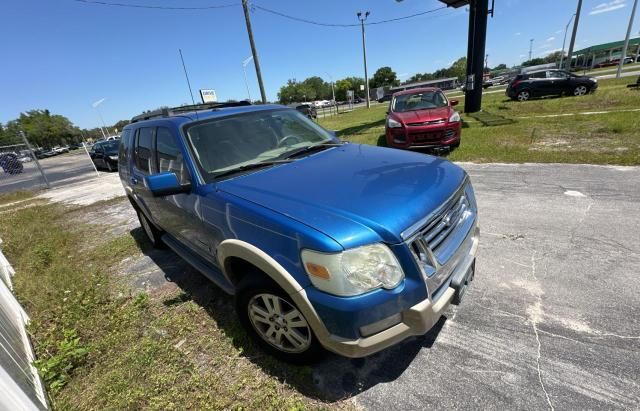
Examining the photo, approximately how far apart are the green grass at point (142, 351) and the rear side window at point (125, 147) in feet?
5.25

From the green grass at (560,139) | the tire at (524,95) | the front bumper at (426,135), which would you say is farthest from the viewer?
the tire at (524,95)

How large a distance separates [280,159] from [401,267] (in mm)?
1509

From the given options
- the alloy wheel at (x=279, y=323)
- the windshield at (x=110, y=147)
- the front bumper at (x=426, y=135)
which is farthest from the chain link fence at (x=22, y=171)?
the alloy wheel at (x=279, y=323)

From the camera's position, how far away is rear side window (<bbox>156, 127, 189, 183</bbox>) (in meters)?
2.63

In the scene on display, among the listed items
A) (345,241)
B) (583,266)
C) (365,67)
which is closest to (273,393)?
(345,241)

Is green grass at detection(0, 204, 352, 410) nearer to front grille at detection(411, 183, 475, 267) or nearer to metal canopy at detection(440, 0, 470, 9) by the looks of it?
front grille at detection(411, 183, 475, 267)

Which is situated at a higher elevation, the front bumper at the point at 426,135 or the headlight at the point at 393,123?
the headlight at the point at 393,123

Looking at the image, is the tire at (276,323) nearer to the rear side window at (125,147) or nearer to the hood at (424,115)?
the rear side window at (125,147)

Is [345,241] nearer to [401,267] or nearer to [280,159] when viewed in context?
[401,267]

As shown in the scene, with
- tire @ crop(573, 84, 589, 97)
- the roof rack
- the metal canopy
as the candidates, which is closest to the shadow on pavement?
the roof rack

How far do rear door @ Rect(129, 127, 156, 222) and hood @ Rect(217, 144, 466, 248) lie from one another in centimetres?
170

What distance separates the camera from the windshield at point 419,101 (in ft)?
26.9

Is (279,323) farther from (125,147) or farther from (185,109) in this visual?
(125,147)

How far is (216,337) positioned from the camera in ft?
8.54
